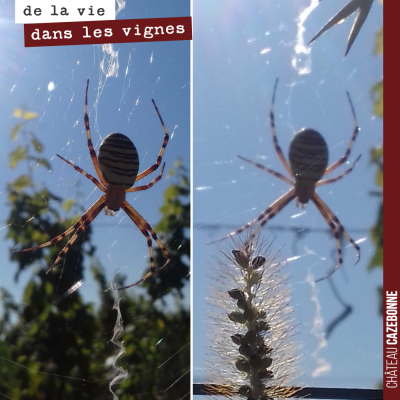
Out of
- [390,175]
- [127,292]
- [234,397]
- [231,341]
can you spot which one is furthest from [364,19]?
[127,292]

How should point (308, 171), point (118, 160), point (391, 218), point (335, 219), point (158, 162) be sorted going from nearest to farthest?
point (391, 218)
point (335, 219)
point (308, 171)
point (118, 160)
point (158, 162)

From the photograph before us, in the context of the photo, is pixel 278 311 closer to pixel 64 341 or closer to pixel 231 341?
pixel 231 341

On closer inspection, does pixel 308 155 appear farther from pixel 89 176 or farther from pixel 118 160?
pixel 89 176

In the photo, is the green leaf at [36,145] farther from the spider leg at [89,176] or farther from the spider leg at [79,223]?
the spider leg at [79,223]

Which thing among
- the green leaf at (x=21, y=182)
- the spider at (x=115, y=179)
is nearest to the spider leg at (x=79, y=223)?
the spider at (x=115, y=179)

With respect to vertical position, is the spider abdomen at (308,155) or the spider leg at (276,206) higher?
the spider abdomen at (308,155)

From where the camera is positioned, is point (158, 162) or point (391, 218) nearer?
point (391, 218)

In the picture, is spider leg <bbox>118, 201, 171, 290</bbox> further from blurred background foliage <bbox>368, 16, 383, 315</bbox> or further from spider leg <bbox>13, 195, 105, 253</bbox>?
blurred background foliage <bbox>368, 16, 383, 315</bbox>

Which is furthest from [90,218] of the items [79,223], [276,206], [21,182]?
[276,206]
